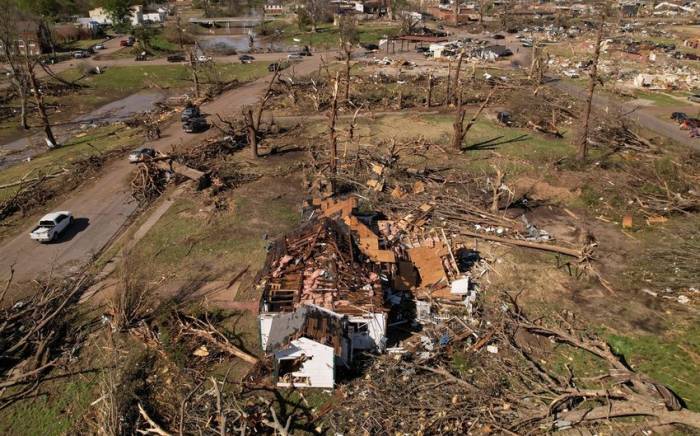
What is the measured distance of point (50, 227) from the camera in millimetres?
23922

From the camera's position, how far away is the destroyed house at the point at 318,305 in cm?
1412

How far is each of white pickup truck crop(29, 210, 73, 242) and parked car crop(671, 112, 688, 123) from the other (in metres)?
47.5

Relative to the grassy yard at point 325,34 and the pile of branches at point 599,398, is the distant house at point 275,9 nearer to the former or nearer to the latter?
the grassy yard at point 325,34

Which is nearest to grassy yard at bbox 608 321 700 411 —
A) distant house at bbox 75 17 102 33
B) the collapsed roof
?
the collapsed roof

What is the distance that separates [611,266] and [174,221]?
895 inches

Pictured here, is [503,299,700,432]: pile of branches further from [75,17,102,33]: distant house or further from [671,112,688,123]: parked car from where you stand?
[75,17,102,33]: distant house

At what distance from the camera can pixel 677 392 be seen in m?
14.3

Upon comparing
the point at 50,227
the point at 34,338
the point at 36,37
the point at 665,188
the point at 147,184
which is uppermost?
the point at 36,37

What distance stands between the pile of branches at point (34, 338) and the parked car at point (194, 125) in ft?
73.7

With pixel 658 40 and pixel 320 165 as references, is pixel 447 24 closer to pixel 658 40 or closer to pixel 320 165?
pixel 658 40

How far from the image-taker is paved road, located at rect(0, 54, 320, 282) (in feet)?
72.8

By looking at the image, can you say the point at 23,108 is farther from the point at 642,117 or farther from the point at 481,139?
the point at 642,117

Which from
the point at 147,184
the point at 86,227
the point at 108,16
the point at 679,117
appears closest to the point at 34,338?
the point at 86,227

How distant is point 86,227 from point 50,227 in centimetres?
201
